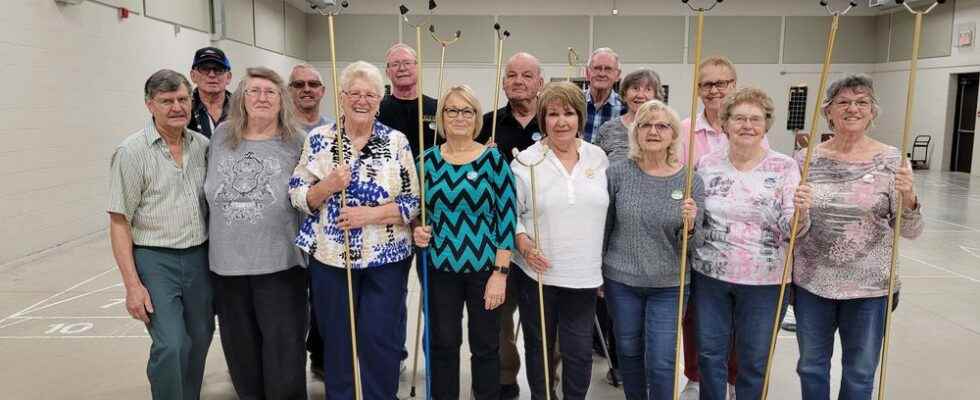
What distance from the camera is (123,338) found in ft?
12.7

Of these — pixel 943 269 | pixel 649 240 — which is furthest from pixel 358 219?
pixel 943 269

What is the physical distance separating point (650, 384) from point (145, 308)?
1.91 m

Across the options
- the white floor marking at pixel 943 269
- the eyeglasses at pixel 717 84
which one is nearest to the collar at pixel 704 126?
the eyeglasses at pixel 717 84

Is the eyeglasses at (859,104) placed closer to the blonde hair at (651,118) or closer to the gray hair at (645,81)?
the blonde hair at (651,118)

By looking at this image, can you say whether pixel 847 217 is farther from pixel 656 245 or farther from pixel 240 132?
pixel 240 132

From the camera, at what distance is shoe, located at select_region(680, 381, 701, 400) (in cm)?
308

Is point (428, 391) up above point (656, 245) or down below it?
below

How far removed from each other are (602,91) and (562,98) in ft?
3.96

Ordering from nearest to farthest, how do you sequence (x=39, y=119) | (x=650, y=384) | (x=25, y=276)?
(x=650, y=384), (x=25, y=276), (x=39, y=119)

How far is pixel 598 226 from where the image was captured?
8.00ft

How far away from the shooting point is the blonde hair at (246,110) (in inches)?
93.7

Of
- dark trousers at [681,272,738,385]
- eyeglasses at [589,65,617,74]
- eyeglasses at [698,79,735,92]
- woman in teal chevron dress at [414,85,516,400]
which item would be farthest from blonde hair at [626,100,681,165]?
eyeglasses at [589,65,617,74]

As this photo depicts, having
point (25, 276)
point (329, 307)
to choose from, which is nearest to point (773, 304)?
point (329, 307)

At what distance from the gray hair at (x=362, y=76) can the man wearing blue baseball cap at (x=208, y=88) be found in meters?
1.12
